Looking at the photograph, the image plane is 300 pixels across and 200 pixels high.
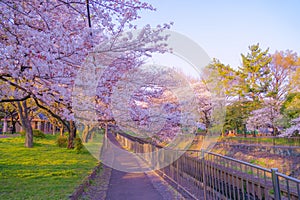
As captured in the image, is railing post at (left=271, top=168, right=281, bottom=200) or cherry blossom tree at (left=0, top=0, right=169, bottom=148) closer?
railing post at (left=271, top=168, right=281, bottom=200)

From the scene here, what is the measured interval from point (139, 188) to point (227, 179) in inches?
127

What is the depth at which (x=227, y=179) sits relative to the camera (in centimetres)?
379

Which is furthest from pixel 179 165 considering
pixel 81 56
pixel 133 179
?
pixel 81 56

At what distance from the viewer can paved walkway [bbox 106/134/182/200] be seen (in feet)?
18.5

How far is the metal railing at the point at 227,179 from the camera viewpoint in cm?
272

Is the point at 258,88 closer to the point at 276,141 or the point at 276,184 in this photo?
the point at 276,141

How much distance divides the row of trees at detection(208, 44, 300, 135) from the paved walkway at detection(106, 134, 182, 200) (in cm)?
1594

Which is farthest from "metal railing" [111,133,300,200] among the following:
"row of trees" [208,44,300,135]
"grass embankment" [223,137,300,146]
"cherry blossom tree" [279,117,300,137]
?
"row of trees" [208,44,300,135]

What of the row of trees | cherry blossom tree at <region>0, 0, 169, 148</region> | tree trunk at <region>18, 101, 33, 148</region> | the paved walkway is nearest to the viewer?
cherry blossom tree at <region>0, 0, 169, 148</region>

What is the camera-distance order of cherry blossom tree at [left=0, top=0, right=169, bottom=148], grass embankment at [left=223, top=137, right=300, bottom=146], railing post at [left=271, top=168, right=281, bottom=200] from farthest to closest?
grass embankment at [left=223, top=137, right=300, bottom=146] < cherry blossom tree at [left=0, top=0, right=169, bottom=148] < railing post at [left=271, top=168, right=281, bottom=200]

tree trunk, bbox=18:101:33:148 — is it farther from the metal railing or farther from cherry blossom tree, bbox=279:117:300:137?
cherry blossom tree, bbox=279:117:300:137

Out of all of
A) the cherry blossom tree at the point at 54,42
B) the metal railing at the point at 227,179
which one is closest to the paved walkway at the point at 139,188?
the metal railing at the point at 227,179

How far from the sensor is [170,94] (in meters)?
8.07

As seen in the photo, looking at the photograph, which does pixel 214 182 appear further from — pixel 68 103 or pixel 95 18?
pixel 95 18
